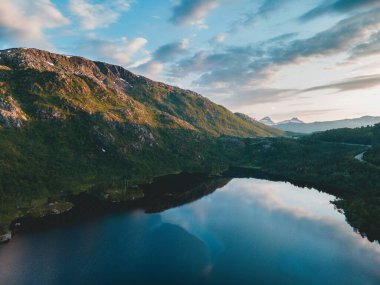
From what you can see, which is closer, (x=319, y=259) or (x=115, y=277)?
(x=115, y=277)

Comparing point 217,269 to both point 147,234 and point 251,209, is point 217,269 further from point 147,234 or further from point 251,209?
point 251,209

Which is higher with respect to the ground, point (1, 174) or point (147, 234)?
point (1, 174)

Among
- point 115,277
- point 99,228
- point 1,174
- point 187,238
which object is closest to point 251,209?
point 187,238

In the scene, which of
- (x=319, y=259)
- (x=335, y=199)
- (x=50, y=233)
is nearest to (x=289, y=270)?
(x=319, y=259)

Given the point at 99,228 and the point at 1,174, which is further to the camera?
the point at 1,174

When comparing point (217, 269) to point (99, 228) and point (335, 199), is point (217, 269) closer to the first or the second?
point (99, 228)

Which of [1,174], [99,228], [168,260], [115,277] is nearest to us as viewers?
[115,277]

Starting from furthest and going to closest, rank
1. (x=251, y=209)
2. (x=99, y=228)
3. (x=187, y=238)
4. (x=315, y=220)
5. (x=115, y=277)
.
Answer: (x=251, y=209), (x=315, y=220), (x=99, y=228), (x=187, y=238), (x=115, y=277)
